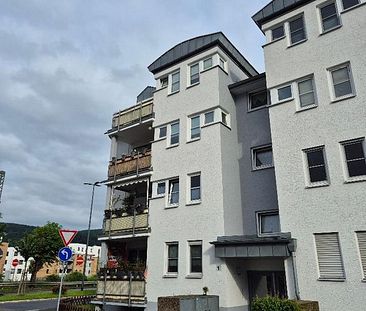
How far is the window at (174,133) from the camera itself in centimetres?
1892

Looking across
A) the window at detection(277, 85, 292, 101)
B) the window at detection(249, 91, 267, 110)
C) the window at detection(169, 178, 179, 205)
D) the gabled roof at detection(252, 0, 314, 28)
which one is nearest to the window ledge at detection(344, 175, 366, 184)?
the window at detection(277, 85, 292, 101)

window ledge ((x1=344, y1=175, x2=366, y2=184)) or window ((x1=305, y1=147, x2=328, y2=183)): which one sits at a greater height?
window ((x1=305, y1=147, x2=328, y2=183))

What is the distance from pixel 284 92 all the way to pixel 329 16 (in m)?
3.90

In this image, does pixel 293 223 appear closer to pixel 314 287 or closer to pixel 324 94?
pixel 314 287

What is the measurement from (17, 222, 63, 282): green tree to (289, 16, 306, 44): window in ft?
160

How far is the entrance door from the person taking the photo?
15.0m

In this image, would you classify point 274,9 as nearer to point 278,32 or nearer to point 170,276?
point 278,32

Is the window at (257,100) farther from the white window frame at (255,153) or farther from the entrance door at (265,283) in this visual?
the entrance door at (265,283)

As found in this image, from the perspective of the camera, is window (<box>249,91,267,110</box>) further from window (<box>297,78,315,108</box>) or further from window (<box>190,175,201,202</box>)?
window (<box>190,175,201,202</box>)

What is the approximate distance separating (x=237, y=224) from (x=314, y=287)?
16.2 feet

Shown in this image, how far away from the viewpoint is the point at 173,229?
1695 cm

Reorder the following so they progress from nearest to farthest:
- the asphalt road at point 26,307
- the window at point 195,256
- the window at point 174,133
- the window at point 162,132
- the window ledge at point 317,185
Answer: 1. the window ledge at point 317,185
2. the window at point 195,256
3. the window at point 174,133
4. the window at point 162,132
5. the asphalt road at point 26,307

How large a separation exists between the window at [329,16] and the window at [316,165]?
5.68 metres

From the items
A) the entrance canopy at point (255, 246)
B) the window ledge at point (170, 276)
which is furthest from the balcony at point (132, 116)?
the entrance canopy at point (255, 246)
